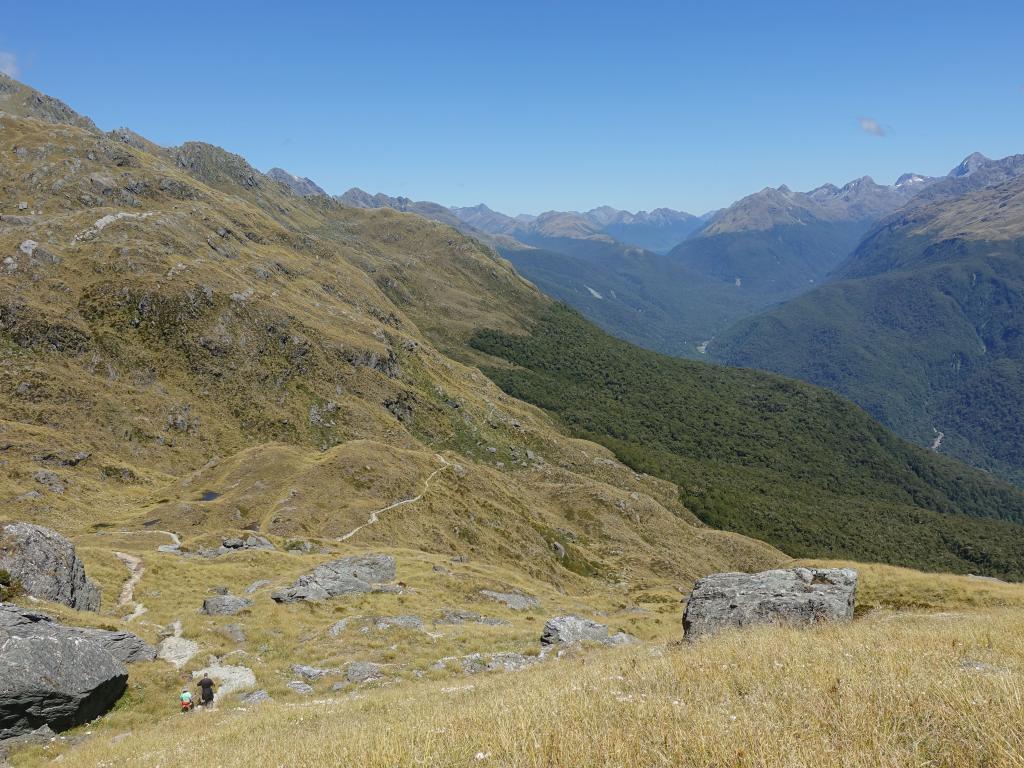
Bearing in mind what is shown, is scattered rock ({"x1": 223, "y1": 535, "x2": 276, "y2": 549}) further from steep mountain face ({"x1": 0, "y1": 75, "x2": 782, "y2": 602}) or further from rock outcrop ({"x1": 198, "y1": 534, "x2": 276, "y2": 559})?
steep mountain face ({"x1": 0, "y1": 75, "x2": 782, "y2": 602})

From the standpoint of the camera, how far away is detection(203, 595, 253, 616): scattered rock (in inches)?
1359

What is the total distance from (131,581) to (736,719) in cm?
4601

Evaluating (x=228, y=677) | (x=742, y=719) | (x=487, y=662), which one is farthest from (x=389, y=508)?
→ (x=742, y=719)

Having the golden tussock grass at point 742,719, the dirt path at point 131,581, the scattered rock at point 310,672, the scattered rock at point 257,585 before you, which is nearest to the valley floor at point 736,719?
the golden tussock grass at point 742,719

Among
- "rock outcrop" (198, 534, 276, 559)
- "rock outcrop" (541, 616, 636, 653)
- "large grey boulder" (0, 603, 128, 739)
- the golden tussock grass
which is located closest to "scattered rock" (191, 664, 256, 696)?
"large grey boulder" (0, 603, 128, 739)

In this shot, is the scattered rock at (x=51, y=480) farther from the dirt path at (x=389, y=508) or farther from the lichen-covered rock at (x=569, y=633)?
the lichen-covered rock at (x=569, y=633)

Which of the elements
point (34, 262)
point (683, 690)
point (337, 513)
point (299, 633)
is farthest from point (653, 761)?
point (34, 262)

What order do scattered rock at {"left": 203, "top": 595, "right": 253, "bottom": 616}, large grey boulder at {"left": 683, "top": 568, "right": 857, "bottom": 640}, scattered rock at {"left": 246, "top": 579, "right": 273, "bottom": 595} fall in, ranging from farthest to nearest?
scattered rock at {"left": 246, "top": 579, "right": 273, "bottom": 595} → scattered rock at {"left": 203, "top": 595, "right": 253, "bottom": 616} → large grey boulder at {"left": 683, "top": 568, "right": 857, "bottom": 640}

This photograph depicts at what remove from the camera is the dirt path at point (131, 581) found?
34984mm

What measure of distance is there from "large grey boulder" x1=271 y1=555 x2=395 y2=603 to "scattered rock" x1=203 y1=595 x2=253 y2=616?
338 cm

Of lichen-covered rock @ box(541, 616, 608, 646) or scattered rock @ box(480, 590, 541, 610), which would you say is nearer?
lichen-covered rock @ box(541, 616, 608, 646)

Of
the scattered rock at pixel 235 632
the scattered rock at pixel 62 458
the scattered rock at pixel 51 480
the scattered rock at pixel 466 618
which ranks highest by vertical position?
the scattered rock at pixel 62 458

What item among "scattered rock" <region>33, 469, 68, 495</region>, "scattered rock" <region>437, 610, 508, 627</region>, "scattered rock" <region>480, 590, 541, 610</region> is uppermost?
"scattered rock" <region>33, 469, 68, 495</region>

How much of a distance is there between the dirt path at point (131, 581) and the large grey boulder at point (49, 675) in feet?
40.2
